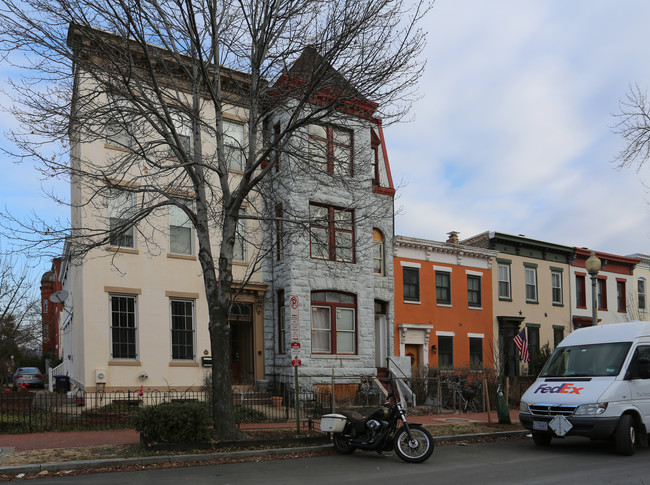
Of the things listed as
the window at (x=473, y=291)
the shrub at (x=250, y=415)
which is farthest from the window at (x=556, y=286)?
the shrub at (x=250, y=415)

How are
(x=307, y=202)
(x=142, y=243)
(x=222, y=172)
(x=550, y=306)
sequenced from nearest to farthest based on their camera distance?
(x=222, y=172), (x=142, y=243), (x=307, y=202), (x=550, y=306)

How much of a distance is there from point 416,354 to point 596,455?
14713 millimetres

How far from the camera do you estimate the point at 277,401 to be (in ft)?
64.5

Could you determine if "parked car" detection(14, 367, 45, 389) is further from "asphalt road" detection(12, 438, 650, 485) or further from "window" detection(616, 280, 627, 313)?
"window" detection(616, 280, 627, 313)

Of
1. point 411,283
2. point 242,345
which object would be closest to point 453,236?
point 411,283

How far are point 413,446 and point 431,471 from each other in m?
0.78

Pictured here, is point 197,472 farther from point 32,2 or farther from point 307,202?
point 307,202

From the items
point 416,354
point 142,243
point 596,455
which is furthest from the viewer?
point 416,354

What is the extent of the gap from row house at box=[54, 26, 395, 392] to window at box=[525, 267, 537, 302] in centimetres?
985

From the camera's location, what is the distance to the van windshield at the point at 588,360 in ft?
39.9

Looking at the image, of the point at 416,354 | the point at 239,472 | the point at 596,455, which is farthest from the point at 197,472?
the point at 416,354

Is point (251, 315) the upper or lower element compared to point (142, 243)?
lower

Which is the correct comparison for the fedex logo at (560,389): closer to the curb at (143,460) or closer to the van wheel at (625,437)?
the van wheel at (625,437)

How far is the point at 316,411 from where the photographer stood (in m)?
17.4
